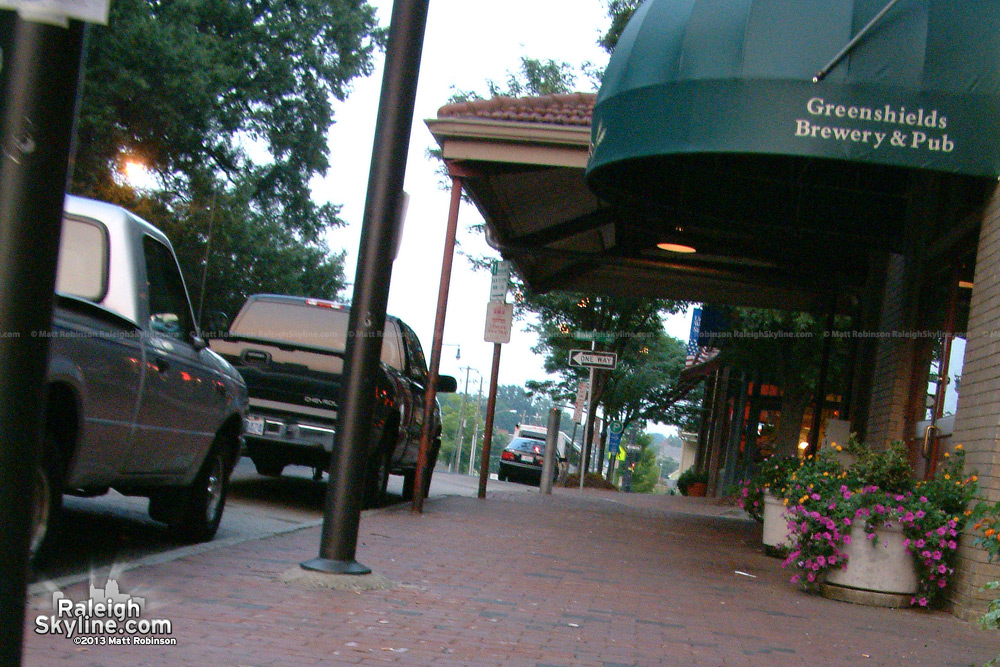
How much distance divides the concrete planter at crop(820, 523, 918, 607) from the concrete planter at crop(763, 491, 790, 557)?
9.12 ft

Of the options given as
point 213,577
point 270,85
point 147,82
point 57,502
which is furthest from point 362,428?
point 270,85

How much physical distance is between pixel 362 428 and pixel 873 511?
12.9 feet

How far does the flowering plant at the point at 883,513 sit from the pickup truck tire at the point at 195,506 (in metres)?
4.33

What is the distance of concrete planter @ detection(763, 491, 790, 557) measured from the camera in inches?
423

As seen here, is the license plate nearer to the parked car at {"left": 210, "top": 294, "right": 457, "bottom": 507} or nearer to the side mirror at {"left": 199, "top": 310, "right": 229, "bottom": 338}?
the parked car at {"left": 210, "top": 294, "right": 457, "bottom": 507}

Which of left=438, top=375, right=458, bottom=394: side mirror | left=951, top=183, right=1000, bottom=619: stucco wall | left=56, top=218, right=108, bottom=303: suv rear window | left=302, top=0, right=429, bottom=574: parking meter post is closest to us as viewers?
left=56, top=218, right=108, bottom=303: suv rear window

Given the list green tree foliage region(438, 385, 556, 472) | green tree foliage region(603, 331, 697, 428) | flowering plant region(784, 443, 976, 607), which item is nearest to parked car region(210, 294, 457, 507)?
flowering plant region(784, 443, 976, 607)

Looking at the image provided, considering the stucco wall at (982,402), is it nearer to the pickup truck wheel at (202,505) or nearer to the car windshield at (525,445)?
the pickup truck wheel at (202,505)

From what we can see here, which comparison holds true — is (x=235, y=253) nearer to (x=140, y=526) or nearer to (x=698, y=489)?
(x=698, y=489)

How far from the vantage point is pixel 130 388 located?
589 centimetres

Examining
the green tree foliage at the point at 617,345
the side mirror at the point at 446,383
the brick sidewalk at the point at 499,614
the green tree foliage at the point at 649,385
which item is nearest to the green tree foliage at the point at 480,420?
the green tree foliage at the point at 649,385

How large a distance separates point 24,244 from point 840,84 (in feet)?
22.5

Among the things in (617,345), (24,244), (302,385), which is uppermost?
(617,345)

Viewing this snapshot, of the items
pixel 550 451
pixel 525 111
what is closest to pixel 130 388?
pixel 525 111
